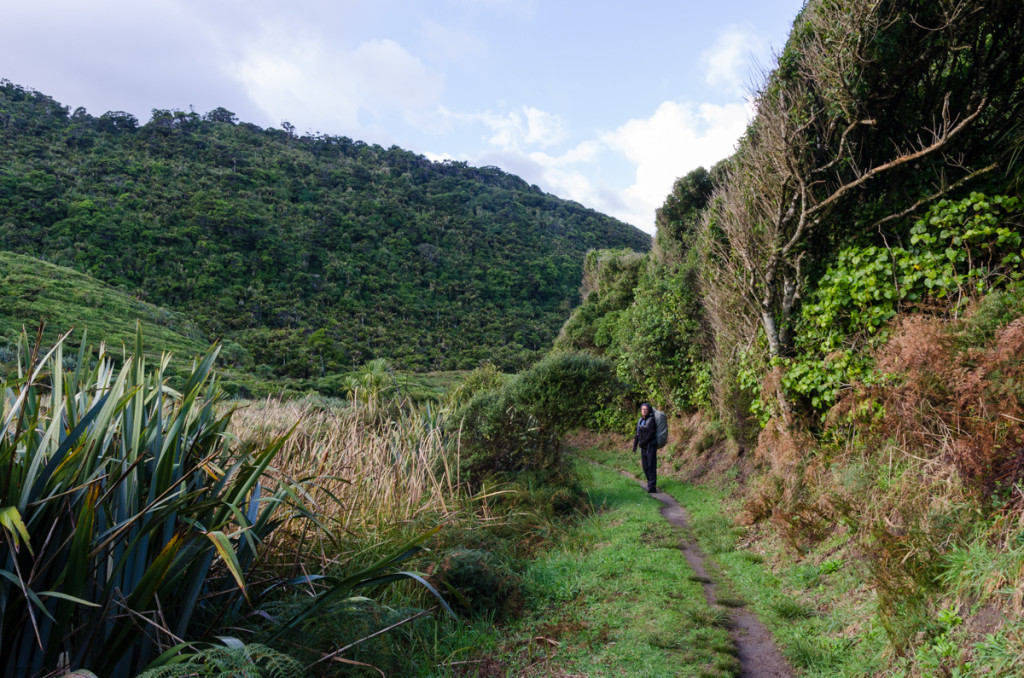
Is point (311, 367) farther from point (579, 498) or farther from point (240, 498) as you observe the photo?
point (240, 498)

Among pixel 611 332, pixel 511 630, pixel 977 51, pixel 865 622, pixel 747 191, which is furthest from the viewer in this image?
pixel 611 332

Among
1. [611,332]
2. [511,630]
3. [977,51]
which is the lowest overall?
[511,630]

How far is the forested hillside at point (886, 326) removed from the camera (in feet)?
10.9

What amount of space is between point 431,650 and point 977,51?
7.96 metres

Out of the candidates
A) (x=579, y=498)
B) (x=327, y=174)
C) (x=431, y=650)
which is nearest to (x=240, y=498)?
(x=431, y=650)

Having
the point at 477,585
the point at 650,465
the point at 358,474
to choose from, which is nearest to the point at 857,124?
the point at 650,465

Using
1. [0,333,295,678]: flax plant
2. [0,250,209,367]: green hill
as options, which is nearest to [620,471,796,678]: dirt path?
[0,333,295,678]: flax plant

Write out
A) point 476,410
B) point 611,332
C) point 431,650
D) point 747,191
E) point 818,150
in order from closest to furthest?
point 431,650 < point 818,150 < point 747,191 < point 476,410 < point 611,332

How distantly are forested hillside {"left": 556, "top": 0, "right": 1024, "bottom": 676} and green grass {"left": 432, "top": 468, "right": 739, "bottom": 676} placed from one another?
0.72m

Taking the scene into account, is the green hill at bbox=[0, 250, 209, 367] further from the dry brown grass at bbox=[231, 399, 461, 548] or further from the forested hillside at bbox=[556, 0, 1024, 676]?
the forested hillside at bbox=[556, 0, 1024, 676]

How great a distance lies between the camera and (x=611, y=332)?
20609 millimetres

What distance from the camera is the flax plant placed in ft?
7.05

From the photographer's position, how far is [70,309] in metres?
26.2

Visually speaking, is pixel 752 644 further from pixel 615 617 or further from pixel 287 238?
pixel 287 238
